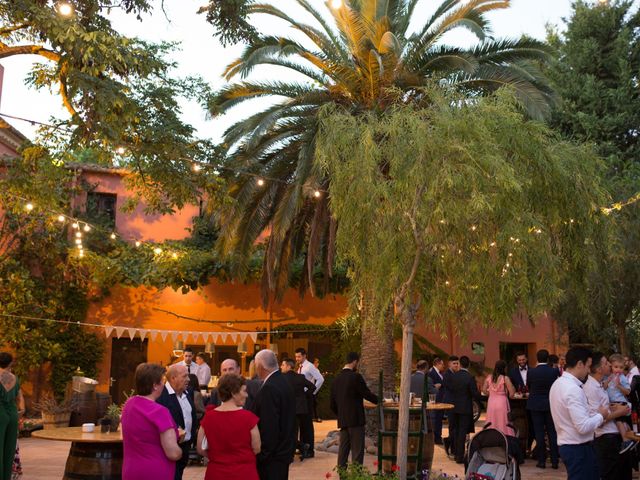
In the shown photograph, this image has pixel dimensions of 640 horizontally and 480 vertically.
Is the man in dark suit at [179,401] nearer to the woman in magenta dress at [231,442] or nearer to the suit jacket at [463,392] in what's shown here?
the woman in magenta dress at [231,442]

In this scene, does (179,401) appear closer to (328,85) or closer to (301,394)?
(301,394)

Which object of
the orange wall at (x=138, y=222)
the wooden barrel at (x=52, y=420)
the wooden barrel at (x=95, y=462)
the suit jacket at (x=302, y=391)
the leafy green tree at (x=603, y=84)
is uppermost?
the leafy green tree at (x=603, y=84)

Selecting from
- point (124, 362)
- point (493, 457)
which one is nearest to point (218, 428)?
point (493, 457)

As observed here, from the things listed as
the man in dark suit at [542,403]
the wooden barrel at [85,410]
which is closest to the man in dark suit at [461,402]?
the man in dark suit at [542,403]

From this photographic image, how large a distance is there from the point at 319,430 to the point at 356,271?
388 inches

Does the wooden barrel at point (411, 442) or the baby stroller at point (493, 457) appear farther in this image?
the wooden barrel at point (411, 442)

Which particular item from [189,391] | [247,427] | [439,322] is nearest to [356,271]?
[439,322]

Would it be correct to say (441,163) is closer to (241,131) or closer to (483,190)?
(483,190)

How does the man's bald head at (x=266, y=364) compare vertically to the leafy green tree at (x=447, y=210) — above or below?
below

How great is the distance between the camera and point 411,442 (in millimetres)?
9281

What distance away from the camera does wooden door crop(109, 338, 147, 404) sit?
20031 millimetres

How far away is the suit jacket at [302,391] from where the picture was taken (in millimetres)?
11382

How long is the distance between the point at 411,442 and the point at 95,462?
13.4 ft

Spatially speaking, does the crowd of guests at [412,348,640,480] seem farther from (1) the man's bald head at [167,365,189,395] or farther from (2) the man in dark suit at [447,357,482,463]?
(1) the man's bald head at [167,365,189,395]
